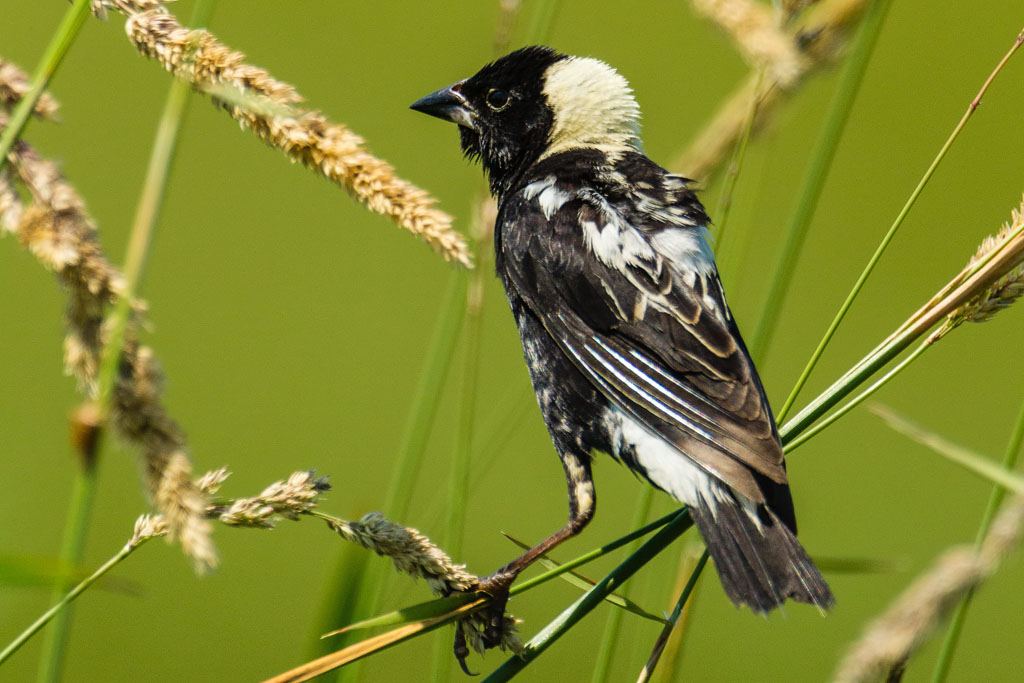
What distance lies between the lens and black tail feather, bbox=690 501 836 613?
1.49 m

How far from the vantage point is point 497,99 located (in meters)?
2.72

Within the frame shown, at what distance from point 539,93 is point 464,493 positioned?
56.7 inches

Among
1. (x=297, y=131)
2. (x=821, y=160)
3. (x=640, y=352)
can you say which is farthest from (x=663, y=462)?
(x=297, y=131)

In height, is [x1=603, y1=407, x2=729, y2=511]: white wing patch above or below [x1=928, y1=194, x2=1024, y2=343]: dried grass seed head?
below

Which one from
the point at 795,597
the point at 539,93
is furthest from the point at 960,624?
the point at 539,93

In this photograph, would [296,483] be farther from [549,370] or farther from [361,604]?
[549,370]

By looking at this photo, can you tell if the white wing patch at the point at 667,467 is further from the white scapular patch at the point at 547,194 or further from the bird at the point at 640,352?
the white scapular patch at the point at 547,194

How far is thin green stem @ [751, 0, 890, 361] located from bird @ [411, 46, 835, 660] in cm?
13

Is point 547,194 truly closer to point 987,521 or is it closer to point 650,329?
point 650,329

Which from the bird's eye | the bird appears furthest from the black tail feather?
the bird's eye

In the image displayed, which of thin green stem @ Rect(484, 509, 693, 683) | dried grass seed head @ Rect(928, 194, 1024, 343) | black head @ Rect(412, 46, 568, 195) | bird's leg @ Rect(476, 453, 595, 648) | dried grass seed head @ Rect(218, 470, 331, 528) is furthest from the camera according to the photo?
black head @ Rect(412, 46, 568, 195)

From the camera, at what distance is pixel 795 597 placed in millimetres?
1482

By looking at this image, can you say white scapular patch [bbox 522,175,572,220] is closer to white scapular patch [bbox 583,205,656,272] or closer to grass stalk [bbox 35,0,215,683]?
white scapular patch [bbox 583,205,656,272]

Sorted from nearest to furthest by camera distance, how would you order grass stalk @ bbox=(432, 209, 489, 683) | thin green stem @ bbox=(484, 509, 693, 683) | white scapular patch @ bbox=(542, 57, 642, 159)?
thin green stem @ bbox=(484, 509, 693, 683)
grass stalk @ bbox=(432, 209, 489, 683)
white scapular patch @ bbox=(542, 57, 642, 159)
